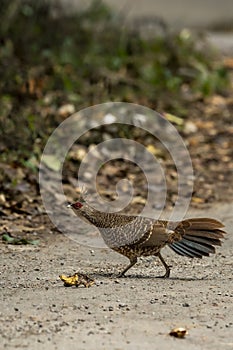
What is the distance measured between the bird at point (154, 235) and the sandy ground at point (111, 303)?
0.17m

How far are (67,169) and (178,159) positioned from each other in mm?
1276

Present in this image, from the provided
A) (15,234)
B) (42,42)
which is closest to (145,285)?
(15,234)

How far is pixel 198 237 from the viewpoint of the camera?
239 inches

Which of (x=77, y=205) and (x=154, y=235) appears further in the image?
(x=77, y=205)

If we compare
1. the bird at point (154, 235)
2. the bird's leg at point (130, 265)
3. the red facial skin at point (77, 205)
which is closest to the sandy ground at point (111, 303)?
the bird's leg at point (130, 265)

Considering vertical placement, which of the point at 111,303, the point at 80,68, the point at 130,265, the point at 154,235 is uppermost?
the point at 80,68

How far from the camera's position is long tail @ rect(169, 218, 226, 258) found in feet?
19.7

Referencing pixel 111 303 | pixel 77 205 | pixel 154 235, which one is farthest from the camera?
pixel 77 205

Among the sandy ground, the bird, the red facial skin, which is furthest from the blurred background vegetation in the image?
the bird

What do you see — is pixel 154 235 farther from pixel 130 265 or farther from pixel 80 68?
pixel 80 68

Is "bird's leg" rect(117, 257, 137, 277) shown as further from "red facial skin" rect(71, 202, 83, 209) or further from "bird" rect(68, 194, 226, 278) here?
"red facial skin" rect(71, 202, 83, 209)

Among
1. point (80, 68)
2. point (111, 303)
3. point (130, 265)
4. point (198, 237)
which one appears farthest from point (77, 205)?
point (80, 68)

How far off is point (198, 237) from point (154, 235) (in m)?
0.28

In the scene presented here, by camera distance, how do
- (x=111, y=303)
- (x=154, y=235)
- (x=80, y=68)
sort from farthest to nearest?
(x=80, y=68) → (x=154, y=235) → (x=111, y=303)
